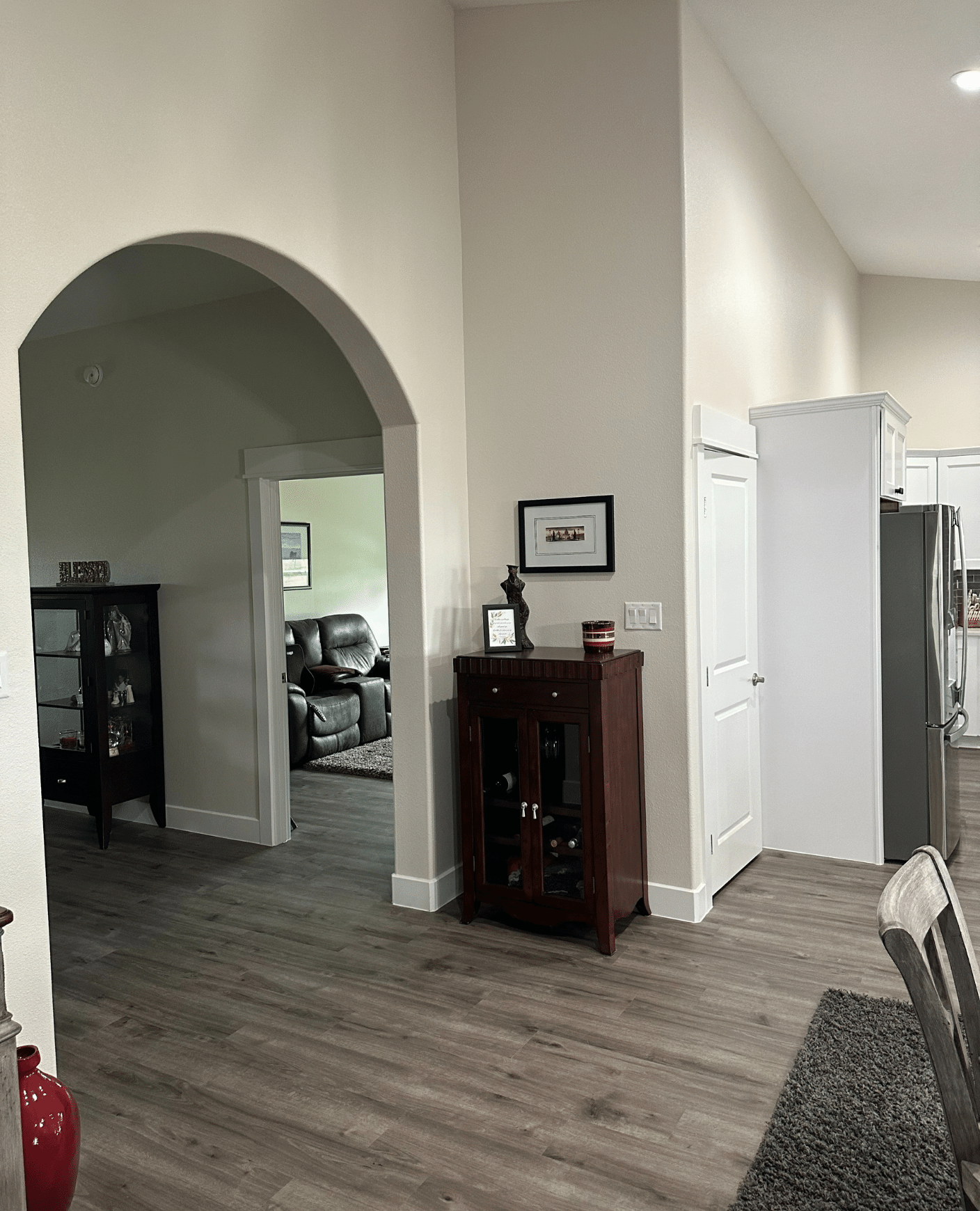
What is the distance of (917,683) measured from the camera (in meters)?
4.23

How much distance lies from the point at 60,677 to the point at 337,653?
114 inches

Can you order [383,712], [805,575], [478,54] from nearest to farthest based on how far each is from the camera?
[478,54] < [805,575] < [383,712]

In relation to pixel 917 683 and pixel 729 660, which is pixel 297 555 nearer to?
pixel 729 660

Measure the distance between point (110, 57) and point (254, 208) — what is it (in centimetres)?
57

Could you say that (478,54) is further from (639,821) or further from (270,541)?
(639,821)

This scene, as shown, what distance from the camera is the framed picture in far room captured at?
8.06 metres

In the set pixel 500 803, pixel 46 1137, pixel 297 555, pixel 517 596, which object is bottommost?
pixel 46 1137

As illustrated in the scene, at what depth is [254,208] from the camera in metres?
2.90

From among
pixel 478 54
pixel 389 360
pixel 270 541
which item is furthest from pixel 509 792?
pixel 478 54

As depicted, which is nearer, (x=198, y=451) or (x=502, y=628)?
(x=502, y=628)

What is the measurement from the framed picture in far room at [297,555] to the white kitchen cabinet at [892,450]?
4966 mm

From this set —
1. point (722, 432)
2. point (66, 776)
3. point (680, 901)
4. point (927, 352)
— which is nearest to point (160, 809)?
point (66, 776)

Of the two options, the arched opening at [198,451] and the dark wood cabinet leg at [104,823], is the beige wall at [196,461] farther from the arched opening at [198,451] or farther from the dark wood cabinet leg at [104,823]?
the dark wood cabinet leg at [104,823]

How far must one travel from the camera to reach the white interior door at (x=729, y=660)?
3.74m
